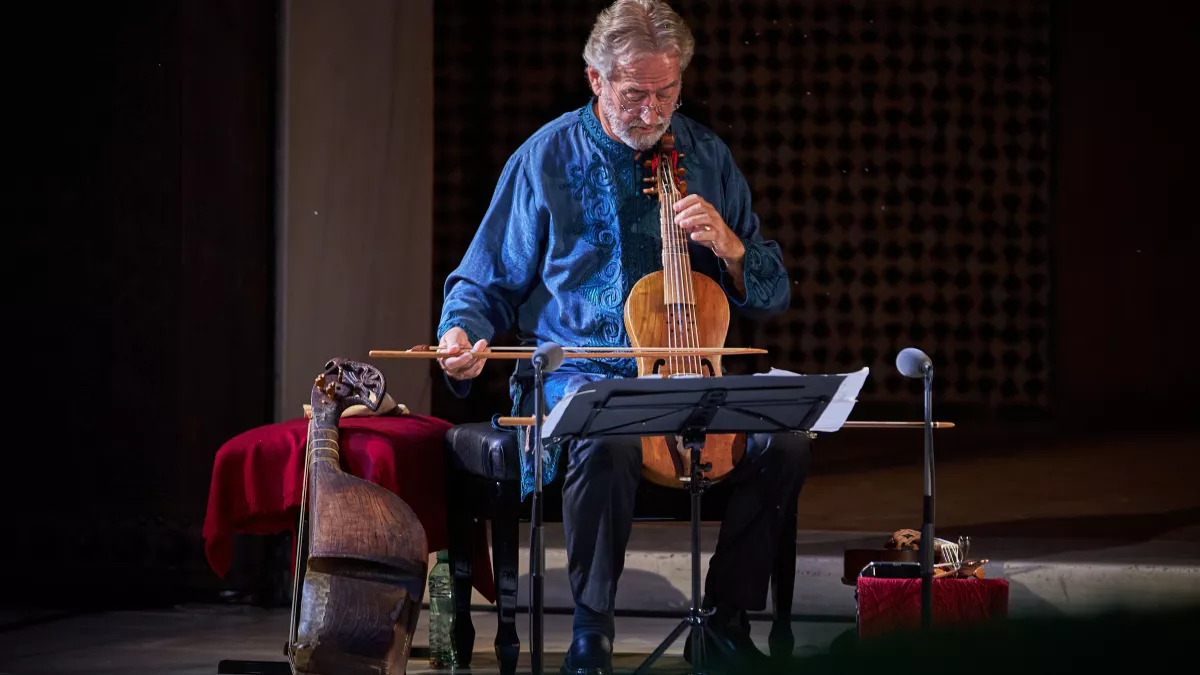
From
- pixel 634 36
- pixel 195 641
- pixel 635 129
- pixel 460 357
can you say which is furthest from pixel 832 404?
pixel 195 641

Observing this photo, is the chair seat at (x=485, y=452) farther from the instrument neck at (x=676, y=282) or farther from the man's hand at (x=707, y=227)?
the man's hand at (x=707, y=227)

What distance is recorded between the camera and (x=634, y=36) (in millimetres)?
3348

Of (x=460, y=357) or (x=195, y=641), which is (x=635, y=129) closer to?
(x=460, y=357)

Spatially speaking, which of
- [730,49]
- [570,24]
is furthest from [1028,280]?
[570,24]

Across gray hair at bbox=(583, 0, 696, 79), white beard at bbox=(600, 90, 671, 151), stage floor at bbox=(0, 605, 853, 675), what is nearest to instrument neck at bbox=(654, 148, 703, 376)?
white beard at bbox=(600, 90, 671, 151)

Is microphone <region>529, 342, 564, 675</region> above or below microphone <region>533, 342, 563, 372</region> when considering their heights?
below

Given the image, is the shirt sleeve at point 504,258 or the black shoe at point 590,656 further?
the shirt sleeve at point 504,258

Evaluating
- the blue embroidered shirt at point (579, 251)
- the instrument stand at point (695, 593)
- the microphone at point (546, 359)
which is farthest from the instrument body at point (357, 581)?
the microphone at point (546, 359)

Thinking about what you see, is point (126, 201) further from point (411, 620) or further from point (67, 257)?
point (411, 620)

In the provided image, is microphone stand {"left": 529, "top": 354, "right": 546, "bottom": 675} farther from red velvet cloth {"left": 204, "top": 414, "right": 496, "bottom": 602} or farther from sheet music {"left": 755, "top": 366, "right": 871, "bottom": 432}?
red velvet cloth {"left": 204, "top": 414, "right": 496, "bottom": 602}

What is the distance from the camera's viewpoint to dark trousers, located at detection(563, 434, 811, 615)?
3.07m

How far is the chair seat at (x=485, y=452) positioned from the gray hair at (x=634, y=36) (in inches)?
35.4

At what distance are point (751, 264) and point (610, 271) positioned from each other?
1.11 ft

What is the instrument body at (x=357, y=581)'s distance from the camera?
2938 millimetres
